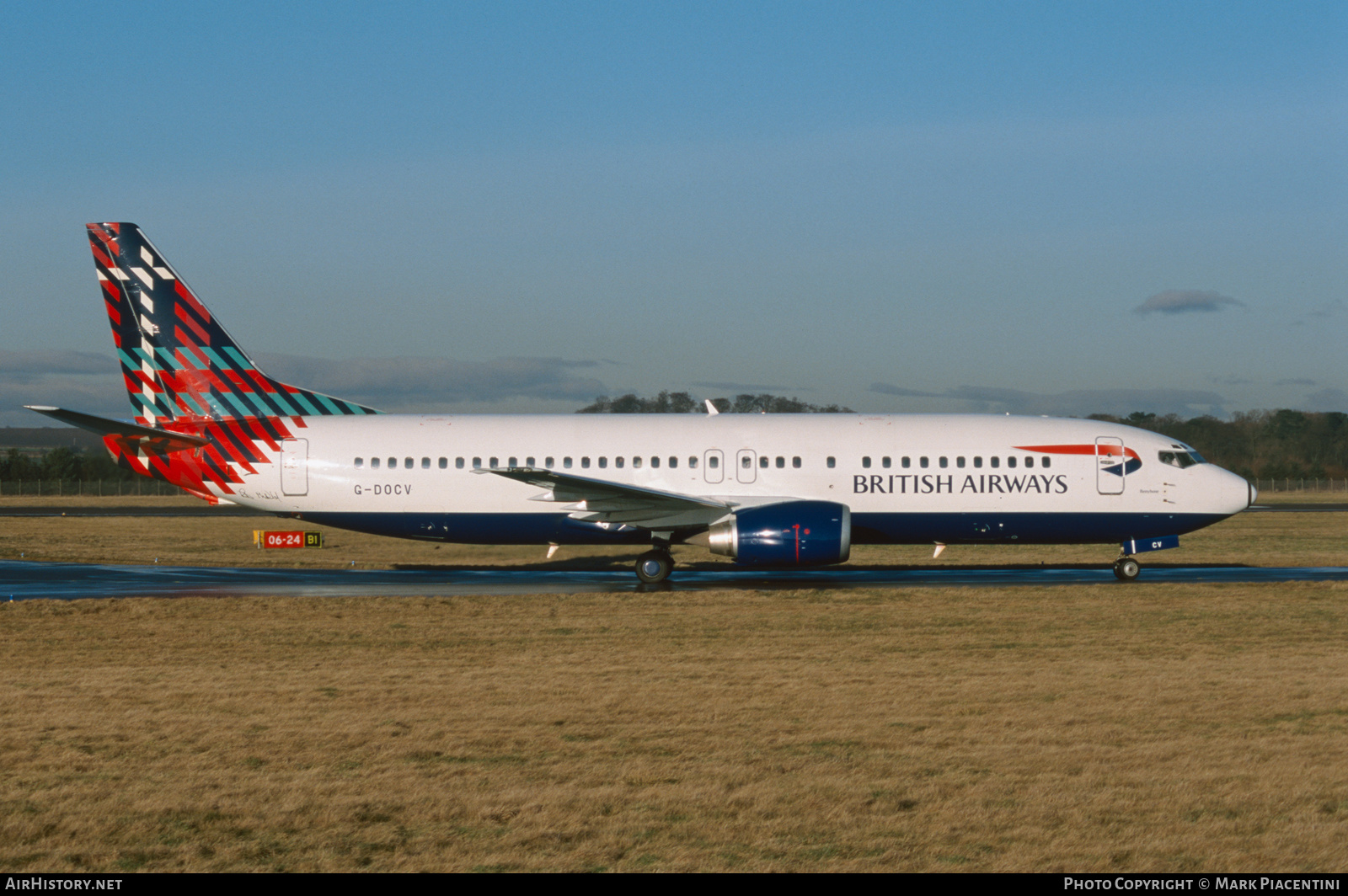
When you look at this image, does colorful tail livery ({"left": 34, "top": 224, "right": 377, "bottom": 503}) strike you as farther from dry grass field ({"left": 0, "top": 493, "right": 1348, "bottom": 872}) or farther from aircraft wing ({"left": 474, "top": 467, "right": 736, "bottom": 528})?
dry grass field ({"left": 0, "top": 493, "right": 1348, "bottom": 872})

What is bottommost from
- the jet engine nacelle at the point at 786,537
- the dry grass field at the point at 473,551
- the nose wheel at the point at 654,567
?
the dry grass field at the point at 473,551

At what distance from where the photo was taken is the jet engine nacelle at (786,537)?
24.2m

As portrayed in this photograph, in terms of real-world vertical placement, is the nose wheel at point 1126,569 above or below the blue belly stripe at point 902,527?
below

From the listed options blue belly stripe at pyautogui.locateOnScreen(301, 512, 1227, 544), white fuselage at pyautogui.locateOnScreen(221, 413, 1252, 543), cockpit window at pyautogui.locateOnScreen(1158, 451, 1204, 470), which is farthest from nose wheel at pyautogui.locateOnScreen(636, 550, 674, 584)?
cockpit window at pyautogui.locateOnScreen(1158, 451, 1204, 470)

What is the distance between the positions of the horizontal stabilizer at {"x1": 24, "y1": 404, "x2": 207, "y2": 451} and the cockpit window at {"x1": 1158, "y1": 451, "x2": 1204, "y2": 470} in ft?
74.8

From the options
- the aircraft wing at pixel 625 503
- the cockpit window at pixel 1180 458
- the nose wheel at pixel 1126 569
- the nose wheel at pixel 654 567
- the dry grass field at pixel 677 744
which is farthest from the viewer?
the cockpit window at pixel 1180 458

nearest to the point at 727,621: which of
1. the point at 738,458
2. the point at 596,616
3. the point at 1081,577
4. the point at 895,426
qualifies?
the point at 596,616

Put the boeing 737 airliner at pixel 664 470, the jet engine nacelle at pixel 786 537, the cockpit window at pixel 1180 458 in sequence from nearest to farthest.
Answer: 1. the jet engine nacelle at pixel 786 537
2. the boeing 737 airliner at pixel 664 470
3. the cockpit window at pixel 1180 458

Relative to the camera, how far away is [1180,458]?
2708 cm

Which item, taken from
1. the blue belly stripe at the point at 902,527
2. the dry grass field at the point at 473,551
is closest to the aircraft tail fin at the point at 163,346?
the blue belly stripe at the point at 902,527

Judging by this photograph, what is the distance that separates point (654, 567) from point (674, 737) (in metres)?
14.4

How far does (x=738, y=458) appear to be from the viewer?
2658cm

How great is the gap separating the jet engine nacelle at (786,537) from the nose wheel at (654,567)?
57.3 inches

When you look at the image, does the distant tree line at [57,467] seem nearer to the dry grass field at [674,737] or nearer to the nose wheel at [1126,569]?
the dry grass field at [674,737]
